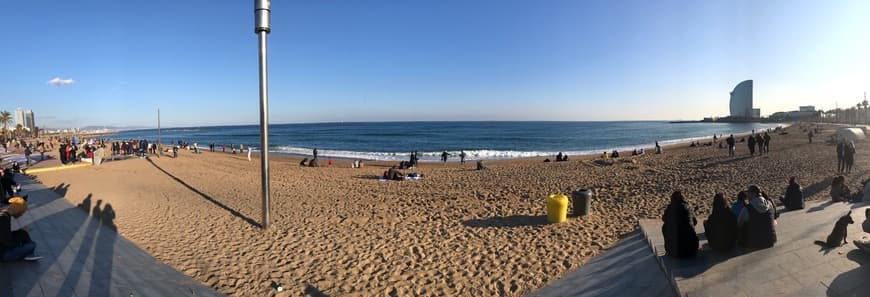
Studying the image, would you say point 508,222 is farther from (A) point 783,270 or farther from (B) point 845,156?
(B) point 845,156

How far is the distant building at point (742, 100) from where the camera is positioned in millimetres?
171125

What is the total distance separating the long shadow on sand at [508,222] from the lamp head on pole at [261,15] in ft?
20.7

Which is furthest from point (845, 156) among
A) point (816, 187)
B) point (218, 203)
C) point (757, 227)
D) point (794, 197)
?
point (218, 203)

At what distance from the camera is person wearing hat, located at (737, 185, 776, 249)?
4992 mm

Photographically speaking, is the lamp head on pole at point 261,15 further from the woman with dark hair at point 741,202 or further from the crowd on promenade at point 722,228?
the woman with dark hair at point 741,202

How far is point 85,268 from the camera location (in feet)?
17.6

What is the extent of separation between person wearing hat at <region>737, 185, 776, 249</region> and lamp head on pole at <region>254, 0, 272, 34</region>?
8956mm

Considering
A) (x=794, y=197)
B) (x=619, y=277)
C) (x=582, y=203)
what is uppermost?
(x=794, y=197)

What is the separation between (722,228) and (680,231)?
57 cm

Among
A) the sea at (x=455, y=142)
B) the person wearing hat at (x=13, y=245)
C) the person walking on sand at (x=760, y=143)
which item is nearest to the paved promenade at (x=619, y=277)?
the person wearing hat at (x=13, y=245)

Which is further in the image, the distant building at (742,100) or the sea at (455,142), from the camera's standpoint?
the distant building at (742,100)

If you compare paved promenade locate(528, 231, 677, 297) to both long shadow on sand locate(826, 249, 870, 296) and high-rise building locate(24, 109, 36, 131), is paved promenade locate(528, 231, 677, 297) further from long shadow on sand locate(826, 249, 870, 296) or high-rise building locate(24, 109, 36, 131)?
high-rise building locate(24, 109, 36, 131)

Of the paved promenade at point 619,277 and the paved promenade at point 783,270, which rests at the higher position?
the paved promenade at point 783,270

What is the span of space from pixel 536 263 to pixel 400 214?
461 cm
